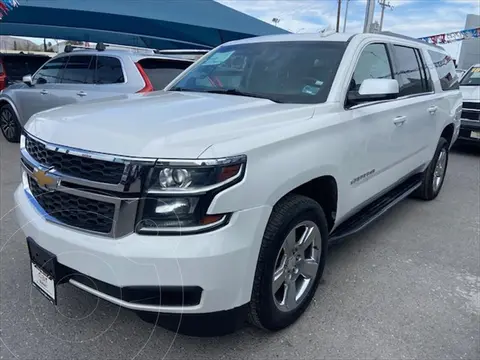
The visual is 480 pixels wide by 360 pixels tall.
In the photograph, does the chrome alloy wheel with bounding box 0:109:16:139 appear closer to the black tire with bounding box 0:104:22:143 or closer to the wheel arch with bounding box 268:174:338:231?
the black tire with bounding box 0:104:22:143

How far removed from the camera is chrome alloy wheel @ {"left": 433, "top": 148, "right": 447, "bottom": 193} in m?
5.20

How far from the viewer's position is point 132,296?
195cm

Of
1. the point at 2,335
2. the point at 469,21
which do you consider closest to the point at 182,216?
the point at 2,335

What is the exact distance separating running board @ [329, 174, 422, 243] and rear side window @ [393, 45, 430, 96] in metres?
0.98

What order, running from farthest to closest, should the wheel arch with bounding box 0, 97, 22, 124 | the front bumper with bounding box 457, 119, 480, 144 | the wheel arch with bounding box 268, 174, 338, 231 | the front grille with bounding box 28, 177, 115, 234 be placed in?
the front bumper with bounding box 457, 119, 480, 144, the wheel arch with bounding box 0, 97, 22, 124, the wheel arch with bounding box 268, 174, 338, 231, the front grille with bounding box 28, 177, 115, 234

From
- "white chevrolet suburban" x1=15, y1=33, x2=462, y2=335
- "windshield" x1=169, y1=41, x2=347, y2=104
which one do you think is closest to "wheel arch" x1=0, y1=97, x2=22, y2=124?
"windshield" x1=169, y1=41, x2=347, y2=104

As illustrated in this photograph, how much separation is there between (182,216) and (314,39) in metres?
2.19

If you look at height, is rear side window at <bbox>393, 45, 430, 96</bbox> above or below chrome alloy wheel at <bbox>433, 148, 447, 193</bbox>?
above

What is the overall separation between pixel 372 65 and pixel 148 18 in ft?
32.5

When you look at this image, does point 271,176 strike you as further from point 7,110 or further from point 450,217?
point 7,110

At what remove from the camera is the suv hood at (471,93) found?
853cm

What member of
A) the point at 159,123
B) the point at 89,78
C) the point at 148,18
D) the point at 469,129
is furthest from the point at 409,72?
the point at 148,18

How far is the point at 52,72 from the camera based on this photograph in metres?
7.34

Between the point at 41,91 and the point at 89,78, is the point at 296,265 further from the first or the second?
the point at 41,91
